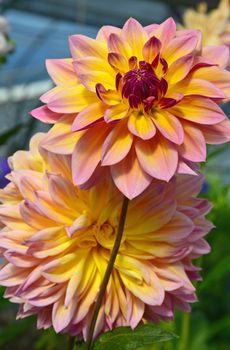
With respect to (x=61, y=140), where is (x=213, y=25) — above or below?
below

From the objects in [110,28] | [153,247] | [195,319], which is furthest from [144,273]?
[195,319]

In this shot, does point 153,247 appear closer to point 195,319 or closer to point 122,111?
point 122,111

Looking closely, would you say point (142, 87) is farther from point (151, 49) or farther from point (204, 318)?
point (204, 318)

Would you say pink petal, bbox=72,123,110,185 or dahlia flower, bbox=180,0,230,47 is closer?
pink petal, bbox=72,123,110,185

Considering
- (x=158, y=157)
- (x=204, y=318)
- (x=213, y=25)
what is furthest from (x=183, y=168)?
(x=204, y=318)

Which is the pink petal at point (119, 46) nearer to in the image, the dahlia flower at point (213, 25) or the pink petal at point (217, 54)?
the pink petal at point (217, 54)

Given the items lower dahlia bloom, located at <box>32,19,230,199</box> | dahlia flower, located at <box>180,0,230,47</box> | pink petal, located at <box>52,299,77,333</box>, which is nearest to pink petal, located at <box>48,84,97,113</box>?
lower dahlia bloom, located at <box>32,19,230,199</box>

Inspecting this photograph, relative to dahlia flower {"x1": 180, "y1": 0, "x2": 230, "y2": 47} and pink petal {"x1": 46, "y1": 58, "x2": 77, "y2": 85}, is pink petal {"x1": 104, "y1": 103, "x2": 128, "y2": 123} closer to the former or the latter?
pink petal {"x1": 46, "y1": 58, "x2": 77, "y2": 85}
